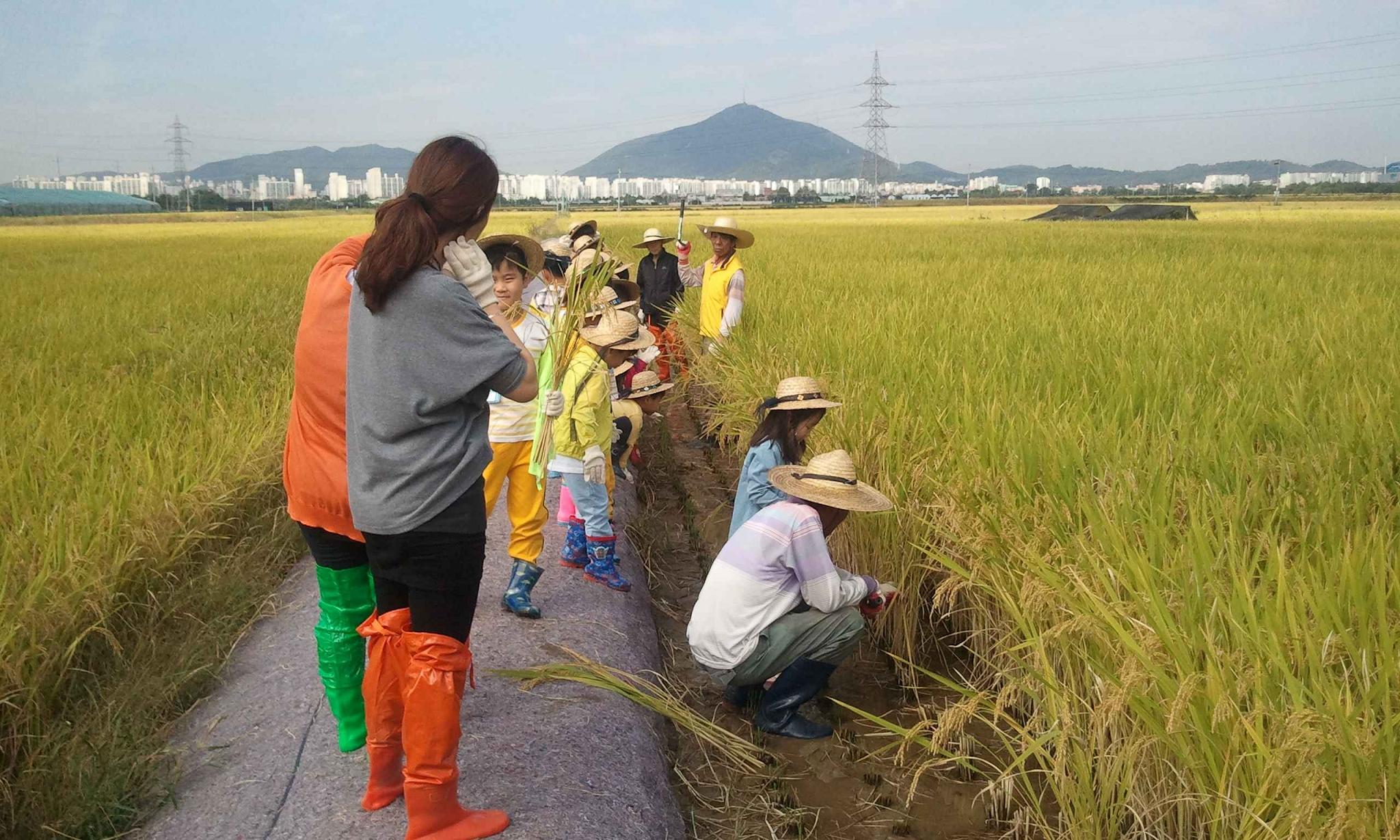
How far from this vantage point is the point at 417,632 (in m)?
2.04

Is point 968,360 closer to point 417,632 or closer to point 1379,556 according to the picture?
point 1379,556

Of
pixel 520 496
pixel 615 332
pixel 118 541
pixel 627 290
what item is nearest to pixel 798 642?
pixel 520 496

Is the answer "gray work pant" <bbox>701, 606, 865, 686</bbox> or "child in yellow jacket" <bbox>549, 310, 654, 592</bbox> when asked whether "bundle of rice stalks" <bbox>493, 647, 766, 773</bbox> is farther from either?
"child in yellow jacket" <bbox>549, 310, 654, 592</bbox>

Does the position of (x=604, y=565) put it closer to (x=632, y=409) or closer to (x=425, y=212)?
(x=632, y=409)

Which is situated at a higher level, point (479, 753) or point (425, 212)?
point (425, 212)

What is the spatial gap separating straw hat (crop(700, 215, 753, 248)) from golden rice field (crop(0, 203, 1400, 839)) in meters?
0.58

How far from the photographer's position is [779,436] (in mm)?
3330

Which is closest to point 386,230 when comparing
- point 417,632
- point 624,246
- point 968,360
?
point 417,632

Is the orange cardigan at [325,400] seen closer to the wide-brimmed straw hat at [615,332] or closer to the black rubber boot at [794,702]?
the black rubber boot at [794,702]

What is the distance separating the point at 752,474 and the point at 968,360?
1.81 meters

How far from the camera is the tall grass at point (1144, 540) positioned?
172cm

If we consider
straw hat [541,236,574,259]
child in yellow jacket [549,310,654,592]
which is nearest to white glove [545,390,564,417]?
child in yellow jacket [549,310,654,592]

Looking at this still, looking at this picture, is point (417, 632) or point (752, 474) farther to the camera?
point (752, 474)

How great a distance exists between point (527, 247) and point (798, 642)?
1.58m
